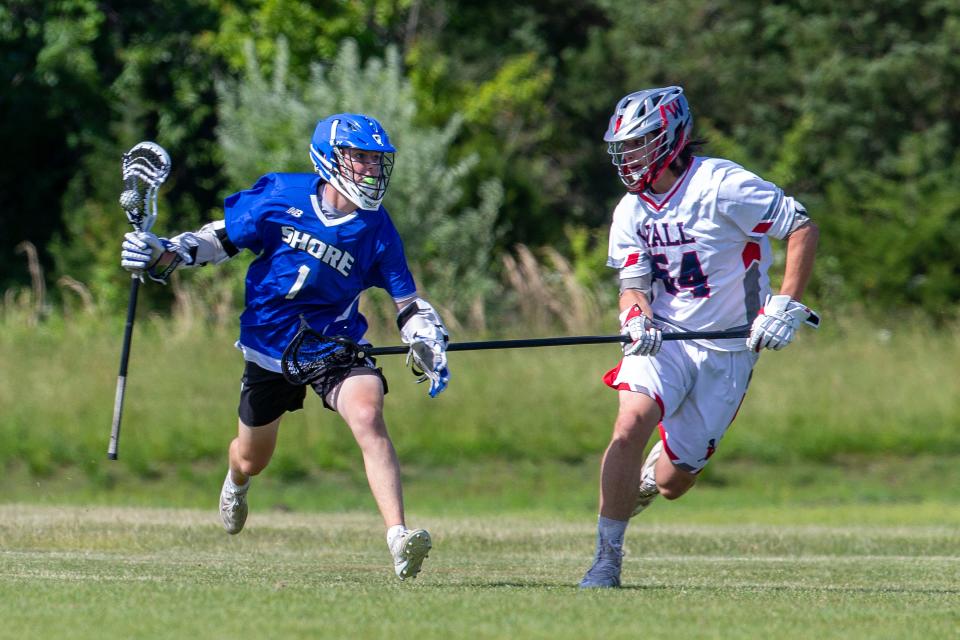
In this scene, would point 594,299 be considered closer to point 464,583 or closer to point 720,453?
point 720,453

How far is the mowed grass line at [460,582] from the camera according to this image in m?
6.43

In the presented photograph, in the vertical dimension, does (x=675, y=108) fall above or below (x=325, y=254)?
above

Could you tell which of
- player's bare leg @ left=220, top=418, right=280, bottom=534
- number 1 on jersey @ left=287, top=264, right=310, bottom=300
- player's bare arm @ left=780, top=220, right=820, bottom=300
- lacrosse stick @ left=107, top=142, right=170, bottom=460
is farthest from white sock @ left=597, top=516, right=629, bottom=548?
lacrosse stick @ left=107, top=142, right=170, bottom=460

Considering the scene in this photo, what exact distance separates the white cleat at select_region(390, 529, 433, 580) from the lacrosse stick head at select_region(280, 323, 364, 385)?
46.6 inches

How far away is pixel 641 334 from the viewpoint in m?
8.66

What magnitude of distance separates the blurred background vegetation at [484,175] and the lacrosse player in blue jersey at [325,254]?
9782 millimetres

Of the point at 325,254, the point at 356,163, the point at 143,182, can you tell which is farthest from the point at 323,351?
the point at 143,182

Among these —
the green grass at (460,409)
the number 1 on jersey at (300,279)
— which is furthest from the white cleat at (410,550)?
the green grass at (460,409)

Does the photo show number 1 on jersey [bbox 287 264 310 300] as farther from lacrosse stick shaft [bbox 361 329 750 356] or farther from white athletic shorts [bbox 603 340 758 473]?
white athletic shorts [bbox 603 340 758 473]

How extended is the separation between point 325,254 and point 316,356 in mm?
531

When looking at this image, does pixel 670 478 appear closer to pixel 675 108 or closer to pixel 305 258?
pixel 675 108

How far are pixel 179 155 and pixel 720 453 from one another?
57.5 ft

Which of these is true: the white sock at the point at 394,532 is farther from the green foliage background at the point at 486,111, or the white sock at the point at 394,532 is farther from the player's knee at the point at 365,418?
the green foliage background at the point at 486,111

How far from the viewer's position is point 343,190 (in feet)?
29.1
